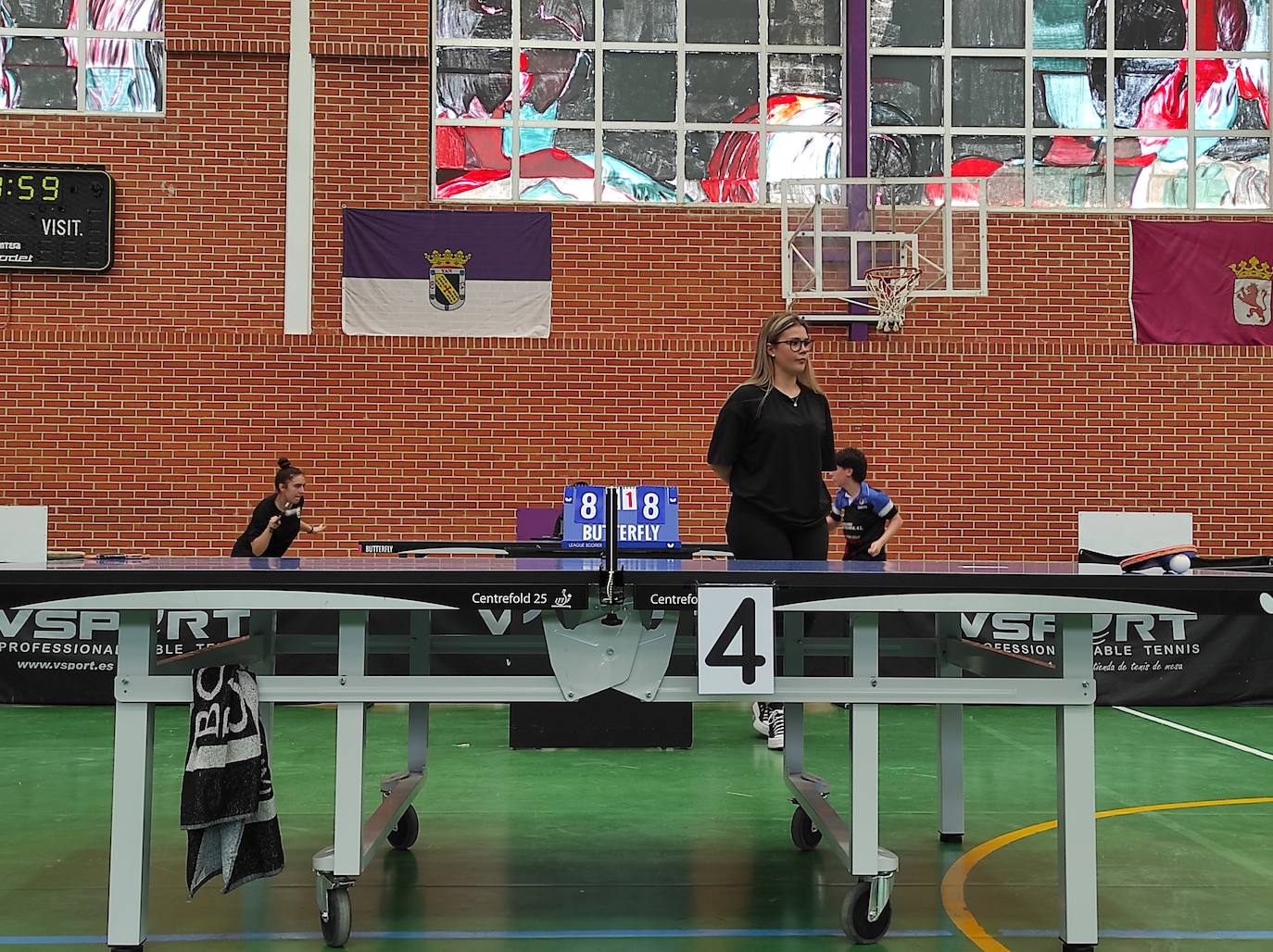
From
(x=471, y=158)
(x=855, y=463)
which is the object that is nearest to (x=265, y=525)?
(x=471, y=158)

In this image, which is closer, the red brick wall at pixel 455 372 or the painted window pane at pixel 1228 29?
the red brick wall at pixel 455 372

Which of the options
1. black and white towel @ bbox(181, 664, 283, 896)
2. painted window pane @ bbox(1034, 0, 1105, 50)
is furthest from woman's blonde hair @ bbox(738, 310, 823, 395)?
painted window pane @ bbox(1034, 0, 1105, 50)

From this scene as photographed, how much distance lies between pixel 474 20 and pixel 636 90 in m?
1.54

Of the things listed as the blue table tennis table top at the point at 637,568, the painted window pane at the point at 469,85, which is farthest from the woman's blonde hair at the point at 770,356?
the painted window pane at the point at 469,85

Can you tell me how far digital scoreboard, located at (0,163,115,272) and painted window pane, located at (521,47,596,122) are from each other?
3657 mm

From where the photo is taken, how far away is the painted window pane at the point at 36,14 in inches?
416

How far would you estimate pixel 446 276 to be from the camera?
34.5 ft

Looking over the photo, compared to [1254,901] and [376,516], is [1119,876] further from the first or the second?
[376,516]

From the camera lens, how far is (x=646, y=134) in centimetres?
1092

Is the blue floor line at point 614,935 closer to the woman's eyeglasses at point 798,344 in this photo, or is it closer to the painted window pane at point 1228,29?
the woman's eyeglasses at point 798,344

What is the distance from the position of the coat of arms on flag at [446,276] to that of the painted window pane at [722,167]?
2105 mm

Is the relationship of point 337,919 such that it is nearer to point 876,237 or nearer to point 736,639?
point 736,639

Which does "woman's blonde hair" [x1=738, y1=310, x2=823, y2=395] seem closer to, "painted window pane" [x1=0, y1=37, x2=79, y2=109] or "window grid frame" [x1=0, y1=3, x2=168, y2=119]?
"window grid frame" [x1=0, y1=3, x2=168, y2=119]

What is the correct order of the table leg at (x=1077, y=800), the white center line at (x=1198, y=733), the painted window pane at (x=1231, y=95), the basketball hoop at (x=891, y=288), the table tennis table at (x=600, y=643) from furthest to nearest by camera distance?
the painted window pane at (x=1231, y=95) → the basketball hoop at (x=891, y=288) → the white center line at (x=1198, y=733) → the table leg at (x=1077, y=800) → the table tennis table at (x=600, y=643)
